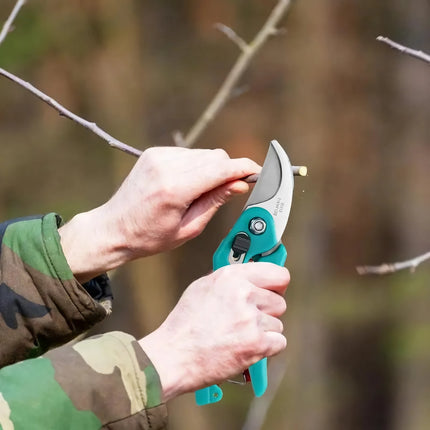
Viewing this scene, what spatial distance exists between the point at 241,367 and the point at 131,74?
4.55 metres

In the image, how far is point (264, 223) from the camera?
4.43 ft

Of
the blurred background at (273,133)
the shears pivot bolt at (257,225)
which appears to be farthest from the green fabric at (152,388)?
the blurred background at (273,133)

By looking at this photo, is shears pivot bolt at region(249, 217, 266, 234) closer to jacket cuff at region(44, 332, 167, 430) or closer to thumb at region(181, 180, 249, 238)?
thumb at region(181, 180, 249, 238)

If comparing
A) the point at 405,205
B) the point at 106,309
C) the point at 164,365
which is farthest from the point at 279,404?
the point at 164,365

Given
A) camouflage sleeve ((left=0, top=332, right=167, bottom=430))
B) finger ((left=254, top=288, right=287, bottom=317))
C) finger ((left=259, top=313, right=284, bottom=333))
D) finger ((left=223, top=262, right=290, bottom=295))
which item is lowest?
camouflage sleeve ((left=0, top=332, right=167, bottom=430))

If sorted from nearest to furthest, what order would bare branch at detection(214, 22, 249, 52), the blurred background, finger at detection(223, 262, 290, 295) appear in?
finger at detection(223, 262, 290, 295) → bare branch at detection(214, 22, 249, 52) → the blurred background

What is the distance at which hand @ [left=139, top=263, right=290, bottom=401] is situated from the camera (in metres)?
1.23

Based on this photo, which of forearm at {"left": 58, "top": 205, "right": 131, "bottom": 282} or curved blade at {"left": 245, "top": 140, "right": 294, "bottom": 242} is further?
forearm at {"left": 58, "top": 205, "right": 131, "bottom": 282}

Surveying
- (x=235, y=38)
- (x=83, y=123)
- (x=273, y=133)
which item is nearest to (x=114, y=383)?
(x=83, y=123)

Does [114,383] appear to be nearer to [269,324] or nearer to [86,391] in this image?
[86,391]

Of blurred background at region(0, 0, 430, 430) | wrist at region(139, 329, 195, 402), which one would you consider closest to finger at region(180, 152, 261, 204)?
wrist at region(139, 329, 195, 402)

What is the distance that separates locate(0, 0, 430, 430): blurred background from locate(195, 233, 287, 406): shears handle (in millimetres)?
3821

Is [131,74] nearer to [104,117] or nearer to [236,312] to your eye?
[104,117]

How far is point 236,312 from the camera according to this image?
124cm
